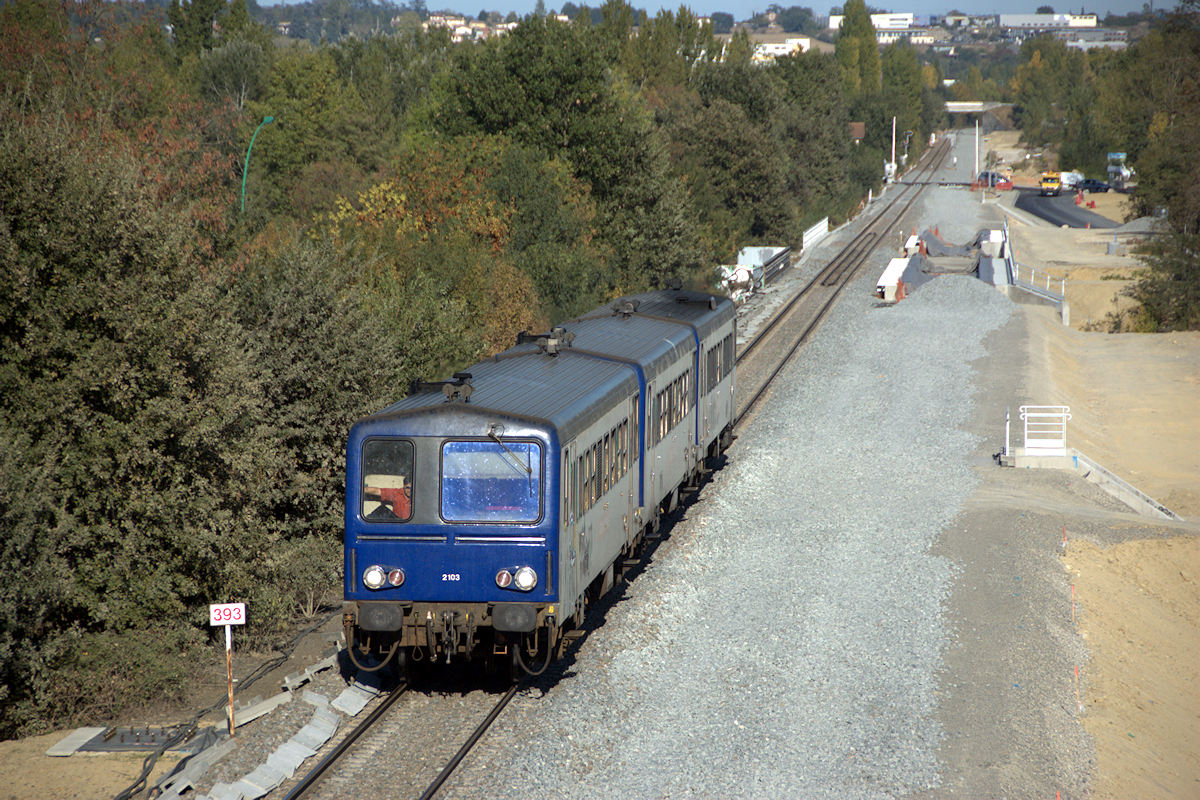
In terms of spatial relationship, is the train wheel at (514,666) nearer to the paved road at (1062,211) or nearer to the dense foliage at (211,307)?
the dense foliage at (211,307)

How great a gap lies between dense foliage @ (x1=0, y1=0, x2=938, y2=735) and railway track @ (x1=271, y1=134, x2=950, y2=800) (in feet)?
9.99

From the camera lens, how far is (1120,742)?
12.4 metres

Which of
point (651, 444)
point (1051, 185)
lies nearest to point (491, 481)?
point (651, 444)

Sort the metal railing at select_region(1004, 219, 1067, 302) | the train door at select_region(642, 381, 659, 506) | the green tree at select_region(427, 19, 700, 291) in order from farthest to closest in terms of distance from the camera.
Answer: the metal railing at select_region(1004, 219, 1067, 302)
the green tree at select_region(427, 19, 700, 291)
the train door at select_region(642, 381, 659, 506)

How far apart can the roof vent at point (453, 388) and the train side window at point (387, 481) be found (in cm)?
69

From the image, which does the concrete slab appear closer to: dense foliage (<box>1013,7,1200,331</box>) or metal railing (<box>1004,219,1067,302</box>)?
metal railing (<box>1004,219,1067,302</box>)

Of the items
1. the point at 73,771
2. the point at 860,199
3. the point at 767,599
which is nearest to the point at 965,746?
the point at 767,599

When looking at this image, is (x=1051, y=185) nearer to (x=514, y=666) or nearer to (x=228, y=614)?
(x=514, y=666)

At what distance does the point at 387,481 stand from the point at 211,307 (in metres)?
4.42

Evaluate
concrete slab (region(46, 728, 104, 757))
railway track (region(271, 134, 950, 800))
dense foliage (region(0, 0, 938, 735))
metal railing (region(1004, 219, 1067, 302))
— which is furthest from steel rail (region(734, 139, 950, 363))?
concrete slab (region(46, 728, 104, 757))

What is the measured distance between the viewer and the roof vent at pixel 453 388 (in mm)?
11727

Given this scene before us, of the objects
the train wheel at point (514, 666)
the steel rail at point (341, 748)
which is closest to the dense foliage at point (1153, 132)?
the train wheel at point (514, 666)

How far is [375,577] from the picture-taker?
11359 millimetres

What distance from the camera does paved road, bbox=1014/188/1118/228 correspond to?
264ft
